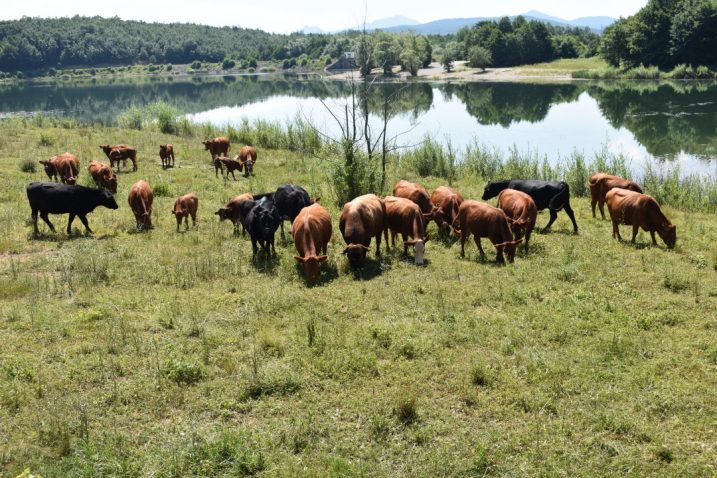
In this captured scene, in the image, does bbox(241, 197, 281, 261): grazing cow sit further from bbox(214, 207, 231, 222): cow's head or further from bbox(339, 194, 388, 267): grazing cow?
bbox(214, 207, 231, 222): cow's head

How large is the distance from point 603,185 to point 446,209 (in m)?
5.14

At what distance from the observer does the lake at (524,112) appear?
3150 centimetres

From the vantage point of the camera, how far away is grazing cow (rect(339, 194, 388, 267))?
11.8m

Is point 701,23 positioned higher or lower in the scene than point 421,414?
higher

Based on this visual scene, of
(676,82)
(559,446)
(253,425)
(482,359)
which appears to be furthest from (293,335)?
(676,82)

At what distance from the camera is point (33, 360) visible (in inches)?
313

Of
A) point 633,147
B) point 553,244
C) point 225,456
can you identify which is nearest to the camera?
point 225,456

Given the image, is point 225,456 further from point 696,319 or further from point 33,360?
point 696,319

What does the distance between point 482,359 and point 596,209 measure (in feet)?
38.5

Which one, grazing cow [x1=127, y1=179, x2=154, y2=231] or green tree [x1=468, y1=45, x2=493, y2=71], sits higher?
green tree [x1=468, y1=45, x2=493, y2=71]

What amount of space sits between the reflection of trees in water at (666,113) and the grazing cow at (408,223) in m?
21.3

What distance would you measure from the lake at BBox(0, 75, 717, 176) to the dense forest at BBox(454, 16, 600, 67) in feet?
79.8

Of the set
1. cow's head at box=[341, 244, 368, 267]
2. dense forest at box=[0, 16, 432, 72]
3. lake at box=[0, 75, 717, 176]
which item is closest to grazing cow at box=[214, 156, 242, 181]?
lake at box=[0, 75, 717, 176]

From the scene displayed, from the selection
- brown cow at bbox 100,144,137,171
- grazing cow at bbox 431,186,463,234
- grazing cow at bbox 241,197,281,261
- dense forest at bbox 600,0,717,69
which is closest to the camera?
grazing cow at bbox 241,197,281,261
